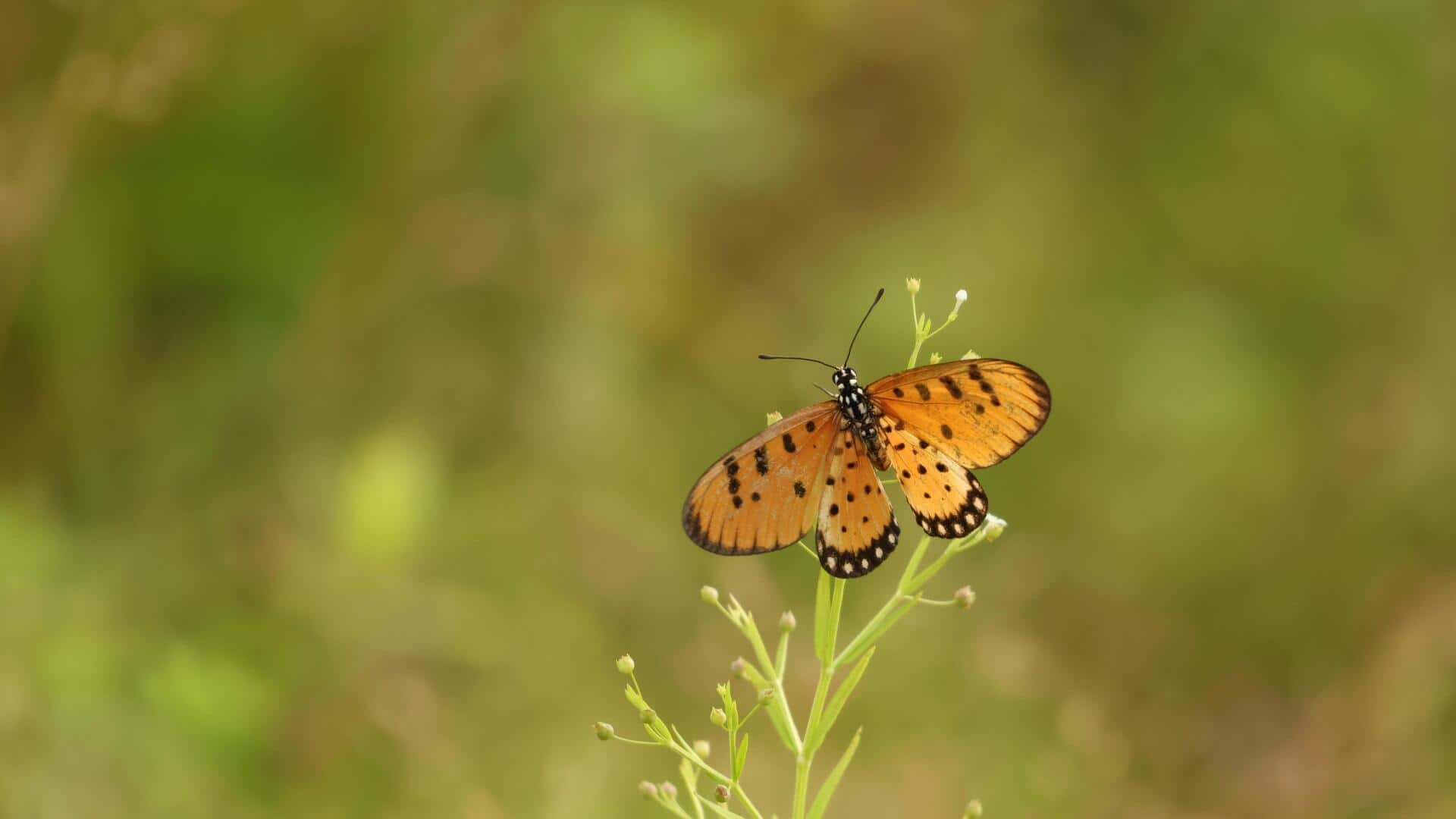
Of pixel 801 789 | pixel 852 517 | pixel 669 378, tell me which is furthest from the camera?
pixel 669 378

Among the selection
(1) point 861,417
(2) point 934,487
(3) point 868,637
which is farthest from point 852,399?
(3) point 868,637

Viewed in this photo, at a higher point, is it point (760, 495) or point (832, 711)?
point (760, 495)

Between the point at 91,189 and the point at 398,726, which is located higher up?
the point at 91,189

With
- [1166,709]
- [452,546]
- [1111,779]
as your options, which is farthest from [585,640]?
[1166,709]

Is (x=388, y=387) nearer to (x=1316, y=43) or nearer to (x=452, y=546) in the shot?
(x=452, y=546)

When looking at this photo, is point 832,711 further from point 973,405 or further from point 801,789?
point 973,405

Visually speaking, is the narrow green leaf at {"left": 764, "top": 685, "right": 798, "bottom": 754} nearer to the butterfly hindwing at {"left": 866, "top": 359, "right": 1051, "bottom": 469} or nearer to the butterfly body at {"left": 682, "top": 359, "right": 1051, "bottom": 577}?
the butterfly body at {"left": 682, "top": 359, "right": 1051, "bottom": 577}

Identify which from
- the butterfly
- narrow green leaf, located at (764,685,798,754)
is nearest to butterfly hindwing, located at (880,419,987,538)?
the butterfly
